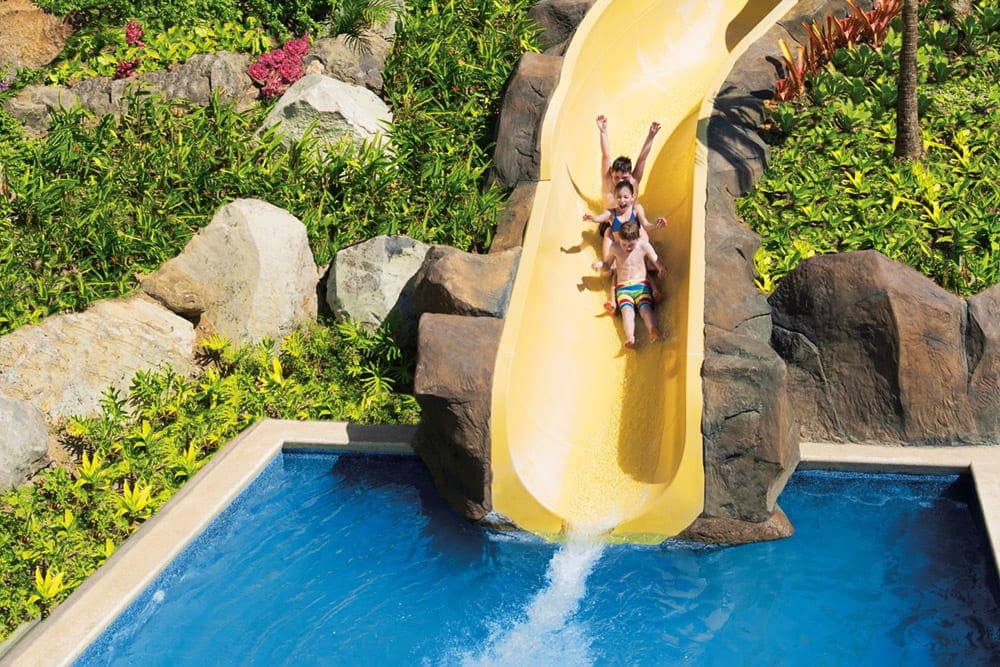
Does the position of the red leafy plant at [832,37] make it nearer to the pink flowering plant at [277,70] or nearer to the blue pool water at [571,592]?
the blue pool water at [571,592]

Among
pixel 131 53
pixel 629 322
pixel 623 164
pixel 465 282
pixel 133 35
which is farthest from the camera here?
pixel 133 35

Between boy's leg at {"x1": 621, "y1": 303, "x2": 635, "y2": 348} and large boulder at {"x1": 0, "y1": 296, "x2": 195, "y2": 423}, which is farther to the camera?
boy's leg at {"x1": 621, "y1": 303, "x2": 635, "y2": 348}

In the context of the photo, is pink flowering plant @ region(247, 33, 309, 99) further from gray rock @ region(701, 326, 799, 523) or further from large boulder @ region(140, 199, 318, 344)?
gray rock @ region(701, 326, 799, 523)

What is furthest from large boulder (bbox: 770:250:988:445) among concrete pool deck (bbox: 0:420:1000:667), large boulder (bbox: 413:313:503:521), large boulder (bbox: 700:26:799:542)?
large boulder (bbox: 413:313:503:521)

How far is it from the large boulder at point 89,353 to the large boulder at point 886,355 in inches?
163

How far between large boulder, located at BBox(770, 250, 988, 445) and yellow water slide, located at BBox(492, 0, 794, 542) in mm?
765

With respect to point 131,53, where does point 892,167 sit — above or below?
below

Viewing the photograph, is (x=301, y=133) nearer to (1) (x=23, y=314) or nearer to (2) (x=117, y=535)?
(1) (x=23, y=314)

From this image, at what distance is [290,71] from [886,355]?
227 inches

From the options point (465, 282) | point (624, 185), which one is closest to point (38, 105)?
point (465, 282)

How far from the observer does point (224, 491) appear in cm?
655

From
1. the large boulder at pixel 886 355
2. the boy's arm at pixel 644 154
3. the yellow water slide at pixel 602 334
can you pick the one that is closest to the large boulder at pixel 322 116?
the yellow water slide at pixel 602 334

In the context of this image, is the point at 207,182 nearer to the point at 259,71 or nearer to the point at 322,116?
the point at 322,116

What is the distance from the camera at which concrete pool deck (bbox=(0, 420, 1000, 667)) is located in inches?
212
